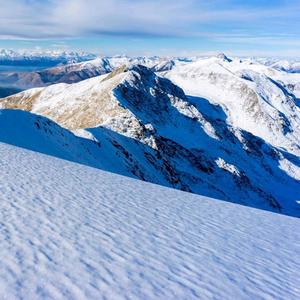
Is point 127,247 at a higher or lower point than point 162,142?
higher

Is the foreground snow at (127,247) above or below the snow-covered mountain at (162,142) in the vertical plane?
above

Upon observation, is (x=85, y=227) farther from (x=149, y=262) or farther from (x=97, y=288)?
(x=97, y=288)

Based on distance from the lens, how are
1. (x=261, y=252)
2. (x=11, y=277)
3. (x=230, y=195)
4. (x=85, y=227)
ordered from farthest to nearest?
1. (x=230, y=195)
2. (x=261, y=252)
3. (x=85, y=227)
4. (x=11, y=277)

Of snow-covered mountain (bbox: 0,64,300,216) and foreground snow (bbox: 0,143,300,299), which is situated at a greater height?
foreground snow (bbox: 0,143,300,299)

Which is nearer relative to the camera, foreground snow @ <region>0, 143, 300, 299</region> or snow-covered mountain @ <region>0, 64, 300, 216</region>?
foreground snow @ <region>0, 143, 300, 299</region>

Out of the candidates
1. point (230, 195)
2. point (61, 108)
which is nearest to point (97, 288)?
point (230, 195)
